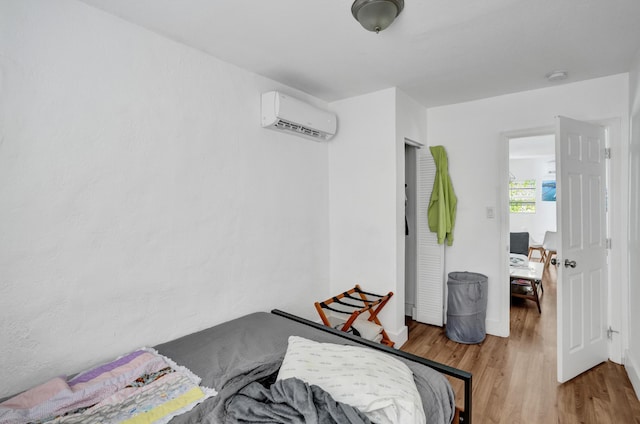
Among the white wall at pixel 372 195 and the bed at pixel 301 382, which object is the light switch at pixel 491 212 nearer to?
the white wall at pixel 372 195

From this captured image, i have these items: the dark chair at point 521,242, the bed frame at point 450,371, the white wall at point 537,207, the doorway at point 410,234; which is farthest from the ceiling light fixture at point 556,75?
the white wall at point 537,207

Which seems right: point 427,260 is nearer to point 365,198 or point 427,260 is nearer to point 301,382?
point 365,198

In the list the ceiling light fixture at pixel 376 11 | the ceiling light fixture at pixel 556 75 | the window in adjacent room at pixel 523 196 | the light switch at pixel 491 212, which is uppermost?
the ceiling light fixture at pixel 556 75

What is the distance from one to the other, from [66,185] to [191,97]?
90 cm

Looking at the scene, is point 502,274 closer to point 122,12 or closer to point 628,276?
point 628,276

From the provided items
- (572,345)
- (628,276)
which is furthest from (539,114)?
(572,345)

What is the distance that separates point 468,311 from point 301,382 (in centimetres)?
239

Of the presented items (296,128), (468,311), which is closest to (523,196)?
(468,311)

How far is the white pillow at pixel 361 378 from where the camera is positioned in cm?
110

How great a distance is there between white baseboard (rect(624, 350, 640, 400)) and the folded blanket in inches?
92.1

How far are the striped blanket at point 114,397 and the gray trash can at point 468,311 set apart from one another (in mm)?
2447

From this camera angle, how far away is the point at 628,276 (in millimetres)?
2541

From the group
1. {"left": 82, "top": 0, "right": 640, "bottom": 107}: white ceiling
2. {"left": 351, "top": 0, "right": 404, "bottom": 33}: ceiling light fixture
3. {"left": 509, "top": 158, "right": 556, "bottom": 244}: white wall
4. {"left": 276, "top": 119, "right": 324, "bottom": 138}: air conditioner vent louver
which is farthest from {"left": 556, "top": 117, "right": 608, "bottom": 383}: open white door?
{"left": 509, "top": 158, "right": 556, "bottom": 244}: white wall

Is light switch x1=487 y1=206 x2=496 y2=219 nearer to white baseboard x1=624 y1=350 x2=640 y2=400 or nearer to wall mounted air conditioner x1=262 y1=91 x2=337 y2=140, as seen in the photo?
white baseboard x1=624 y1=350 x2=640 y2=400
